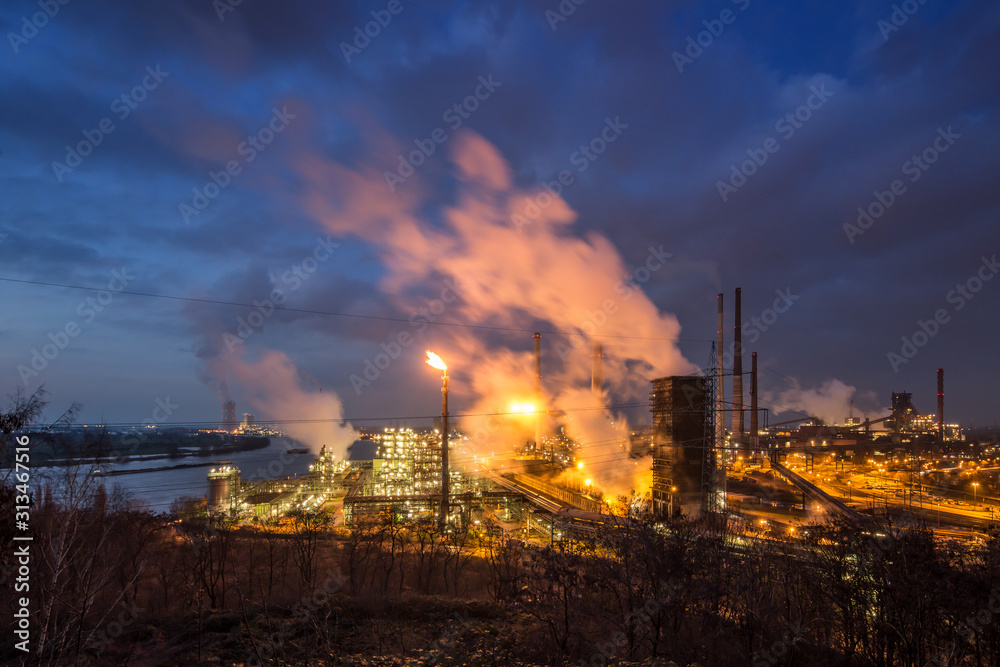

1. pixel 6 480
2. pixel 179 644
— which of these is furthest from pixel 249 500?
pixel 6 480

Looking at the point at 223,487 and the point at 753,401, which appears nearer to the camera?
the point at 223,487

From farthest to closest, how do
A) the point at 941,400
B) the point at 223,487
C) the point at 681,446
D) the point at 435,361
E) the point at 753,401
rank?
the point at 941,400, the point at 753,401, the point at 223,487, the point at 681,446, the point at 435,361

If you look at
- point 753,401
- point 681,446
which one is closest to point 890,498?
point 681,446

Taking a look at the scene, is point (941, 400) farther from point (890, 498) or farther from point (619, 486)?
point (619, 486)

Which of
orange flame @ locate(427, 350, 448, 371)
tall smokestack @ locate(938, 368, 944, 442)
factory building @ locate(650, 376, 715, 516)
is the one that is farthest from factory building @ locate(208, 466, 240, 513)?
tall smokestack @ locate(938, 368, 944, 442)

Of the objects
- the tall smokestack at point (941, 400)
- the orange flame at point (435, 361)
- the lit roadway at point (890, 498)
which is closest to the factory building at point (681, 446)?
the lit roadway at point (890, 498)

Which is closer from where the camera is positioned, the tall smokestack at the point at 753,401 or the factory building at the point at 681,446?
the factory building at the point at 681,446

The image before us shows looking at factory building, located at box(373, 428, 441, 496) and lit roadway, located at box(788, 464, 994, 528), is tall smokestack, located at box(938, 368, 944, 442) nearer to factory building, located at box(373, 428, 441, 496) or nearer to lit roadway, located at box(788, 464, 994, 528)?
lit roadway, located at box(788, 464, 994, 528)

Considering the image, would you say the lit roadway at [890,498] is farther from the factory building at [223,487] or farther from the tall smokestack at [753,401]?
the factory building at [223,487]

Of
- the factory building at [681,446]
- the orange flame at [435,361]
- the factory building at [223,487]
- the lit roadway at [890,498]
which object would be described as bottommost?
the factory building at [223,487]

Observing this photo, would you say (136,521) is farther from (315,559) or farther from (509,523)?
(509,523)

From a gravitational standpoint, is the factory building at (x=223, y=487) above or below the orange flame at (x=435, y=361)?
below
